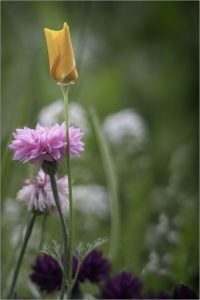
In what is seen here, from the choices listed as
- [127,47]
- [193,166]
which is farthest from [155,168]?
[127,47]

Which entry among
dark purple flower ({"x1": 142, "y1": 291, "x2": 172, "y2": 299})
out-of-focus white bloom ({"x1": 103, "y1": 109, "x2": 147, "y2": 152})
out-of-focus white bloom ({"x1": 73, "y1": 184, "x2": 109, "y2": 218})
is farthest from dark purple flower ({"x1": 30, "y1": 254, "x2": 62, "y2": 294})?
out-of-focus white bloom ({"x1": 103, "y1": 109, "x2": 147, "y2": 152})

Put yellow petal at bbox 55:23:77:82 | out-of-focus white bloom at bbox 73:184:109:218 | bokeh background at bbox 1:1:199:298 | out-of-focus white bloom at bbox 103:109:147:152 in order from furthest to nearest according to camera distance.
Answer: out-of-focus white bloom at bbox 103:109:147:152, out-of-focus white bloom at bbox 73:184:109:218, bokeh background at bbox 1:1:199:298, yellow petal at bbox 55:23:77:82

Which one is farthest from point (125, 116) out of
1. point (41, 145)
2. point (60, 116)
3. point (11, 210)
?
point (41, 145)

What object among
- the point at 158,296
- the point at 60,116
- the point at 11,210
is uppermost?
the point at 60,116

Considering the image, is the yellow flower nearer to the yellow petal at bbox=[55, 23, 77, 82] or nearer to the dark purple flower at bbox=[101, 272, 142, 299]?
the yellow petal at bbox=[55, 23, 77, 82]

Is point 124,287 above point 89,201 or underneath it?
underneath

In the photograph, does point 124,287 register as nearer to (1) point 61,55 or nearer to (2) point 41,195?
(2) point 41,195

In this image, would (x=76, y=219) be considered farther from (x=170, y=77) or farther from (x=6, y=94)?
(x=170, y=77)
